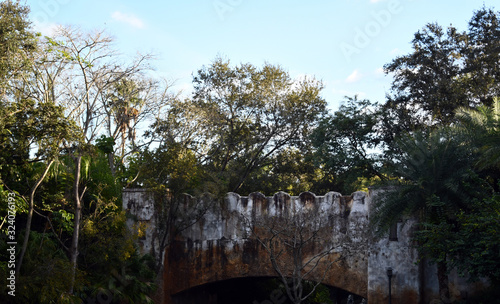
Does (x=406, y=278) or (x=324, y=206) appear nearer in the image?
(x=406, y=278)

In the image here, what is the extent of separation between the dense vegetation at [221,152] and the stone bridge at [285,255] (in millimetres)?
724

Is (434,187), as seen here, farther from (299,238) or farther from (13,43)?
A: (13,43)

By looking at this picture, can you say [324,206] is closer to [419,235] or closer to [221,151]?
[419,235]

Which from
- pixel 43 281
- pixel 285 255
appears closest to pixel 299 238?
pixel 285 255

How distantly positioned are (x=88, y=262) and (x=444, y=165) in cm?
1135

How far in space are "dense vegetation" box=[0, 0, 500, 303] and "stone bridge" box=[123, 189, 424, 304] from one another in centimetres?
72

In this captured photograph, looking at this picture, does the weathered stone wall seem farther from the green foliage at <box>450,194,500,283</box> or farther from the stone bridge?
the green foliage at <box>450,194,500,283</box>

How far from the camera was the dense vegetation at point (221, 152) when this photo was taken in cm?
1519

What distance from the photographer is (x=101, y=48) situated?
Result: 17750 millimetres

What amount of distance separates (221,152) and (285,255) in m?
11.0

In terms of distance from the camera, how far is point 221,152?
2936cm

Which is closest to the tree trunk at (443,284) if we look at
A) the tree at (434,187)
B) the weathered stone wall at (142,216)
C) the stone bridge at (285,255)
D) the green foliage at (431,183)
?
the tree at (434,187)

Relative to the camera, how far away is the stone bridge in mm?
17844

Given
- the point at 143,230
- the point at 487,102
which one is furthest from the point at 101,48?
the point at 487,102
